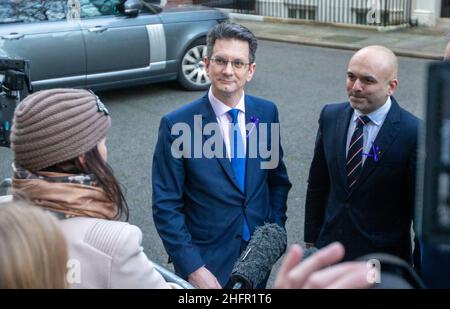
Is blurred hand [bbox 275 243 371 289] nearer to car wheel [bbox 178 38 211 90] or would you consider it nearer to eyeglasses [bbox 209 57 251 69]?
eyeglasses [bbox 209 57 251 69]

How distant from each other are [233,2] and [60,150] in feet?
57.8

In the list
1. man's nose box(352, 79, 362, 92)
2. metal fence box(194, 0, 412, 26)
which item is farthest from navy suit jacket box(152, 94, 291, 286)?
metal fence box(194, 0, 412, 26)

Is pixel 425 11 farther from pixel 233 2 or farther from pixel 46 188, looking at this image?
pixel 46 188

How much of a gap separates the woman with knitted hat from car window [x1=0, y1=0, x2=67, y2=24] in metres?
6.85

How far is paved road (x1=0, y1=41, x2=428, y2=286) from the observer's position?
620cm

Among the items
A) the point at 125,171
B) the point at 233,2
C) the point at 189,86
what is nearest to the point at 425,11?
the point at 233,2

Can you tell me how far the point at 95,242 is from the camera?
2059 mm

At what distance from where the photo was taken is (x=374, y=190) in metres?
3.09

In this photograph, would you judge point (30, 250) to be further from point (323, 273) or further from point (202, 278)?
point (202, 278)

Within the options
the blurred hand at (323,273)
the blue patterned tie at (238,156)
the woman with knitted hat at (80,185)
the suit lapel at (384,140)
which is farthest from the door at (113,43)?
the blurred hand at (323,273)

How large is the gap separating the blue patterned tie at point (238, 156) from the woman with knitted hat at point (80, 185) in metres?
0.99

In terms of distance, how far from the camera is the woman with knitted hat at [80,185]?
6.72ft

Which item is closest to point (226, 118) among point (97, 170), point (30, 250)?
point (97, 170)

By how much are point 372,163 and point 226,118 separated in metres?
0.69
